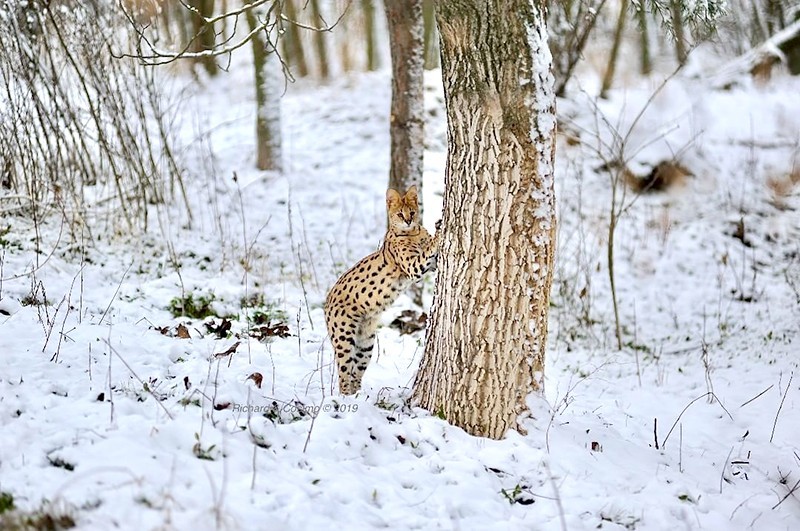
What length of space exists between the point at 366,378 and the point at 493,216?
2313 millimetres

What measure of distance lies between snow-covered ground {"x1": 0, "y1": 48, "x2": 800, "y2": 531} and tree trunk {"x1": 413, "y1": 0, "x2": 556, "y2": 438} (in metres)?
0.31

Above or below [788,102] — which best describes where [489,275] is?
below

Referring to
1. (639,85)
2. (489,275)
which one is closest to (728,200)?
(639,85)

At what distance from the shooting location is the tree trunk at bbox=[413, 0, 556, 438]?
436 centimetres

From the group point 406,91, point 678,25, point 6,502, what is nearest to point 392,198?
point 406,91

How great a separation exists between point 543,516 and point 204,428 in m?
1.96

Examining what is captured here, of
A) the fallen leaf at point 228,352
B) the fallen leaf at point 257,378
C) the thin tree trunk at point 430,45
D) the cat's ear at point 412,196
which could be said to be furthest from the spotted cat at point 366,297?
the thin tree trunk at point 430,45

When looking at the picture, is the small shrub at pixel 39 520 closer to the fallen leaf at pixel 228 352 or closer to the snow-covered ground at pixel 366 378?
the snow-covered ground at pixel 366 378

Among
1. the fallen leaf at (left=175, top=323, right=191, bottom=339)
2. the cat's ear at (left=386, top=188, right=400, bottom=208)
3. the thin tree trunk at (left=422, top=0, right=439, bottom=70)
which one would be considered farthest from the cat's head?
the thin tree trunk at (left=422, top=0, right=439, bottom=70)

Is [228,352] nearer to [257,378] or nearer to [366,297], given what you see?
[257,378]

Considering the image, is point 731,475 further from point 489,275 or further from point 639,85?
point 639,85

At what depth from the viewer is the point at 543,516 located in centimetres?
400

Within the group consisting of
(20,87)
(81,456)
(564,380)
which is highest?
(20,87)

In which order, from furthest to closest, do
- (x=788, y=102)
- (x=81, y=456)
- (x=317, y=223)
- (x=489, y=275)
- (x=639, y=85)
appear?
(x=639, y=85) < (x=788, y=102) < (x=317, y=223) < (x=489, y=275) < (x=81, y=456)
